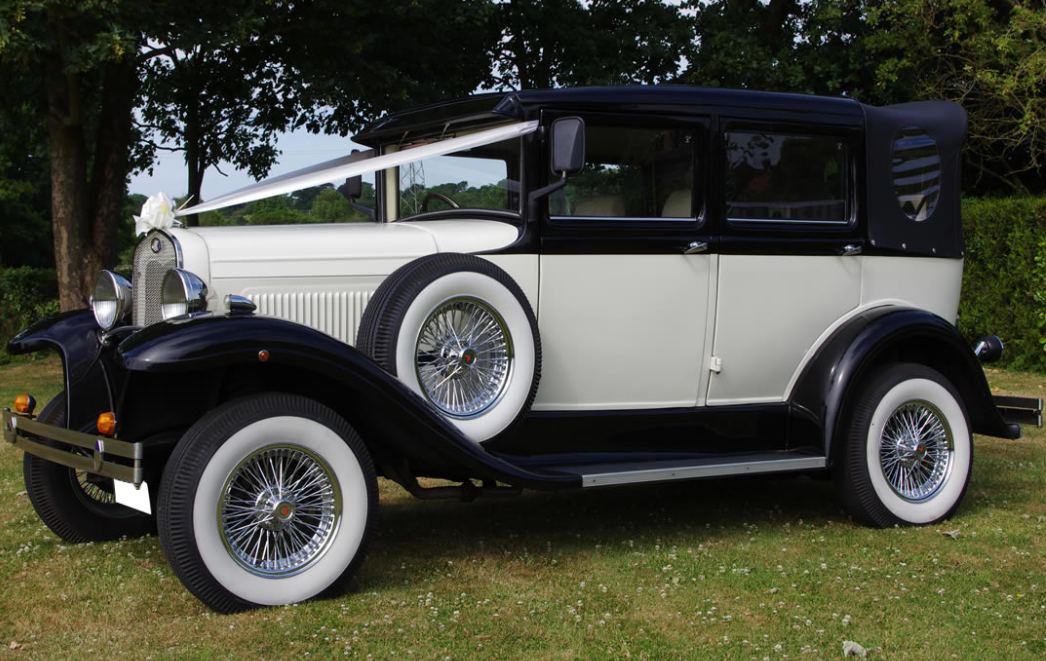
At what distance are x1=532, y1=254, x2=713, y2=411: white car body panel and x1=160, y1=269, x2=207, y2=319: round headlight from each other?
5.33ft

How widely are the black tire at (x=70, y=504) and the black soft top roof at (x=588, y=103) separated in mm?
2378

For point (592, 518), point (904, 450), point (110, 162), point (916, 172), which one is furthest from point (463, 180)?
point (110, 162)

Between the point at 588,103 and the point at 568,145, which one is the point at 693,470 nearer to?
the point at 568,145

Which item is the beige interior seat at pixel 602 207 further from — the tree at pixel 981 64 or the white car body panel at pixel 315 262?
the tree at pixel 981 64

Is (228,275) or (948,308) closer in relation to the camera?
(228,275)

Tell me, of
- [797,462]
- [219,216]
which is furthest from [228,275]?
[797,462]

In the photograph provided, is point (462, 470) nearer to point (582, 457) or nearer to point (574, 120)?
point (582, 457)

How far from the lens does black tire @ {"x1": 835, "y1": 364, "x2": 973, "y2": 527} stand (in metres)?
5.72

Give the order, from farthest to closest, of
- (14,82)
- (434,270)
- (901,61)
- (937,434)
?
(901,61), (14,82), (937,434), (434,270)

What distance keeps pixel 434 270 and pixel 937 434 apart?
3.12 m

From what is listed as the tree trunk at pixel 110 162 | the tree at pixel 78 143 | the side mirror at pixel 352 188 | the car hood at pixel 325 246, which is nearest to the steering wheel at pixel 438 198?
Result: the car hood at pixel 325 246

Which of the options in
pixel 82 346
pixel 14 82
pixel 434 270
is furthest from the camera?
pixel 14 82

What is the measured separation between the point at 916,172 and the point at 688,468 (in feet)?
7.88

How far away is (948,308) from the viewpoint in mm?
6375
